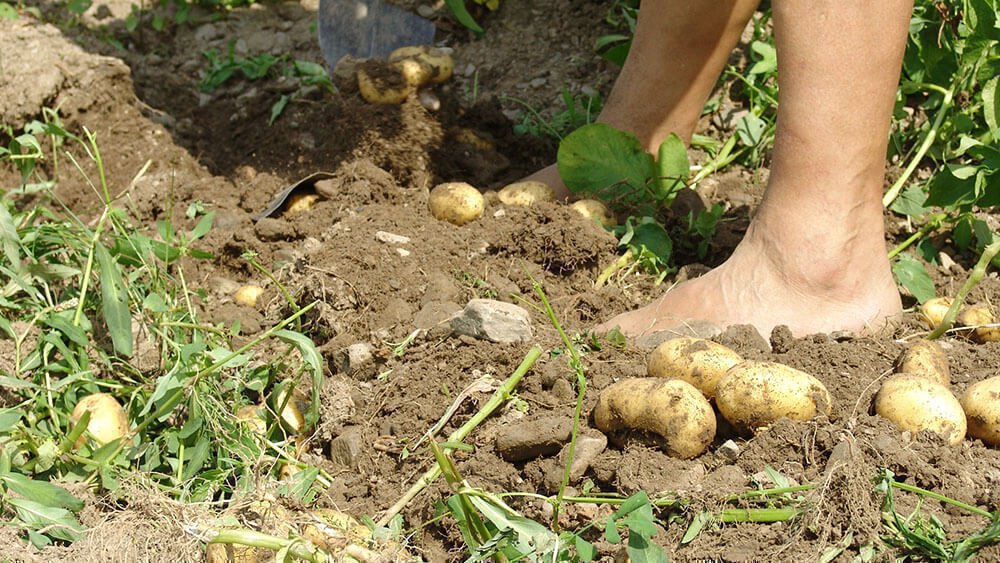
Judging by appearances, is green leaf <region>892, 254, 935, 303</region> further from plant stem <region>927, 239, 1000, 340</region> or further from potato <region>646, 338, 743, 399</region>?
A: potato <region>646, 338, 743, 399</region>

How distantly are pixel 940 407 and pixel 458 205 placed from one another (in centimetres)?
136

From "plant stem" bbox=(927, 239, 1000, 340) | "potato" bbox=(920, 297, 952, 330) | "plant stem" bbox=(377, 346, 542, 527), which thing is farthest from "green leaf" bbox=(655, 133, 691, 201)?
"plant stem" bbox=(377, 346, 542, 527)

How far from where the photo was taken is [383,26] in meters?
3.86

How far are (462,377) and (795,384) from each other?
2.11 feet

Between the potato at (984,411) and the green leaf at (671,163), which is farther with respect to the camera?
the green leaf at (671,163)

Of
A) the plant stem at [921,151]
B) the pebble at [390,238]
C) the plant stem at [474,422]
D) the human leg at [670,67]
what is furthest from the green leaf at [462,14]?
the plant stem at [474,422]

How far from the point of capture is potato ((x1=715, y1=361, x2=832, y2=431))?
5.99 feet

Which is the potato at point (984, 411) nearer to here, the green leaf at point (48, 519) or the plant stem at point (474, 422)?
the plant stem at point (474, 422)

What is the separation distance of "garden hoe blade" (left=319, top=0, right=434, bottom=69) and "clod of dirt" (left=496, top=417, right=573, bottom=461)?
218cm

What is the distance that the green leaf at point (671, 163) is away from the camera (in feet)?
9.13

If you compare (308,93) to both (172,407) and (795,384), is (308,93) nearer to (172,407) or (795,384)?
(172,407)

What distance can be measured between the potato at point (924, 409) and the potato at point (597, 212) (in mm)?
998

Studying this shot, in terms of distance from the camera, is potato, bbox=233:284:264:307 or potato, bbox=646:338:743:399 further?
potato, bbox=233:284:264:307

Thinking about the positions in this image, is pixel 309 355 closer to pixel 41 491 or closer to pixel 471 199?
pixel 41 491
